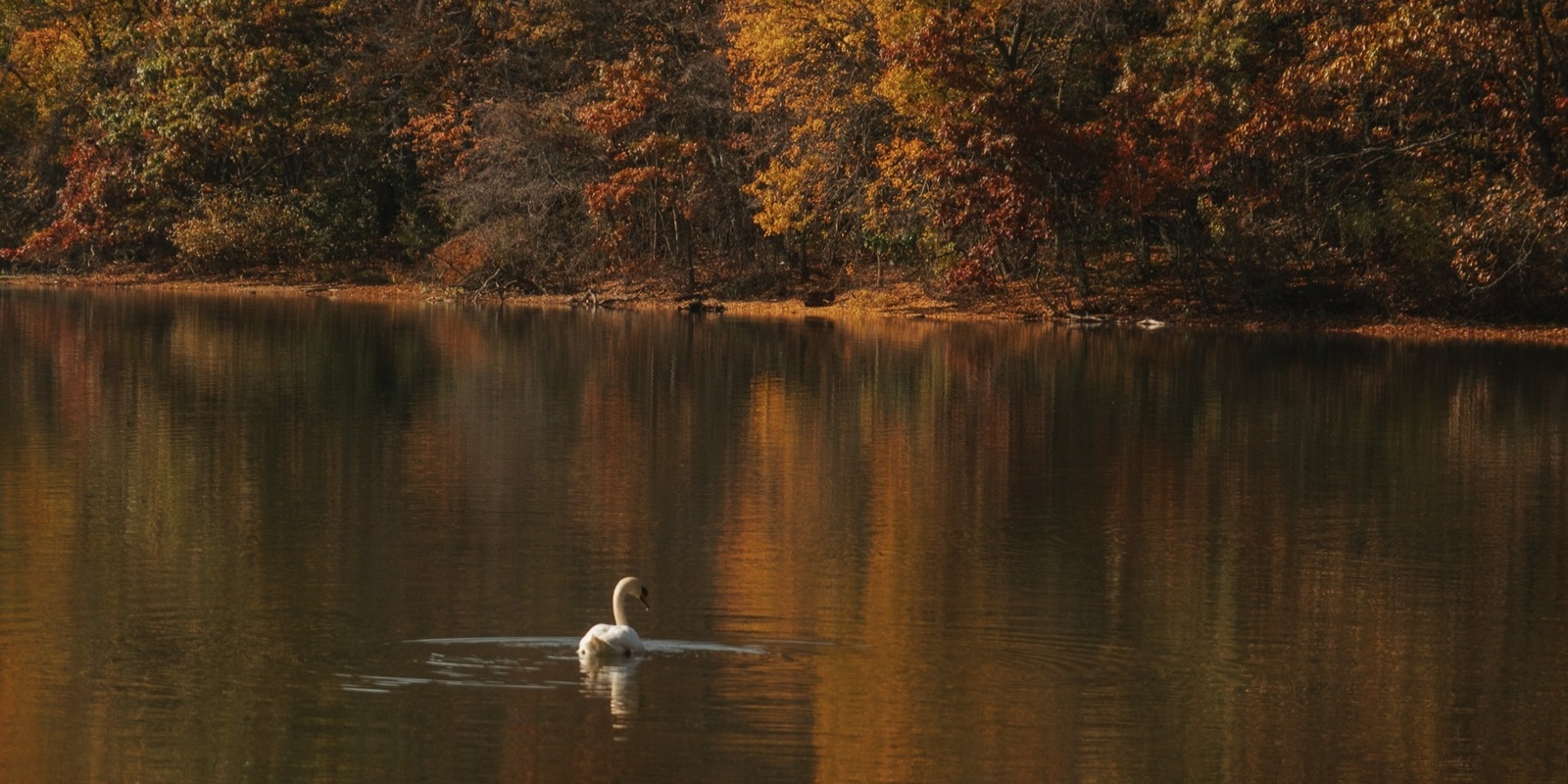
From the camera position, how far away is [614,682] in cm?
1072

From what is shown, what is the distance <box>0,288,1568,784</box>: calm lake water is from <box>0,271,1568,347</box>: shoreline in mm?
14367

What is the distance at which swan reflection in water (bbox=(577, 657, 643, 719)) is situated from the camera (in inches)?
405

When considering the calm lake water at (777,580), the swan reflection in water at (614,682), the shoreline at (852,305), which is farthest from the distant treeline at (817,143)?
the swan reflection in water at (614,682)

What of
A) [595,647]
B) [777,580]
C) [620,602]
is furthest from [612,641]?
[777,580]

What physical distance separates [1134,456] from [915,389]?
24.9ft

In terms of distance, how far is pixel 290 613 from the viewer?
12.3 m

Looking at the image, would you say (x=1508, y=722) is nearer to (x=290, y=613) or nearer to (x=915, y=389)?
(x=290, y=613)

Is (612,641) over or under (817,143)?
under

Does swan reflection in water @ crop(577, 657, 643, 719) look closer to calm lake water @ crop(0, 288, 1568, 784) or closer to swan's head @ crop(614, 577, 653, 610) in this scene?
calm lake water @ crop(0, 288, 1568, 784)

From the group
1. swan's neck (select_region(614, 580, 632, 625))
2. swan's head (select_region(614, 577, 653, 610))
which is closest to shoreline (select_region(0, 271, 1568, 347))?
swan's head (select_region(614, 577, 653, 610))

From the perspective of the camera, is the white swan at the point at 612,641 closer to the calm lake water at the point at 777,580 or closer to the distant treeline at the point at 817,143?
the calm lake water at the point at 777,580

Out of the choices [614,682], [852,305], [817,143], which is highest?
[817,143]

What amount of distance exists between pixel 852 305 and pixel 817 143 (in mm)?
4155

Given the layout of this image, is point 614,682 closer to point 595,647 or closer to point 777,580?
point 595,647
